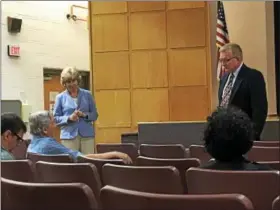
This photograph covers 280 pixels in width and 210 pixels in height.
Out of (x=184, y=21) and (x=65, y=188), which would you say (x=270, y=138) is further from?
(x=65, y=188)

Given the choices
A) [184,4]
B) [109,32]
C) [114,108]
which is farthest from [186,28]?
[114,108]

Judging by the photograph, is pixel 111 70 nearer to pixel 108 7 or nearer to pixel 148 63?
pixel 148 63

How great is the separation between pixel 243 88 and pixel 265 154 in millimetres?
1472

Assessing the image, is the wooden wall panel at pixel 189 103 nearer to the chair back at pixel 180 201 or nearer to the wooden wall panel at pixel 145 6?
the wooden wall panel at pixel 145 6

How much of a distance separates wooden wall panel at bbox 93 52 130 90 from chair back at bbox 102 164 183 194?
5.23 metres

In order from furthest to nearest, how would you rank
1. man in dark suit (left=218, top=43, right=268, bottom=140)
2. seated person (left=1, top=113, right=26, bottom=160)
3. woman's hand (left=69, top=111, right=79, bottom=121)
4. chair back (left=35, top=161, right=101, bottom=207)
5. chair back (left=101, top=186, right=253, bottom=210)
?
woman's hand (left=69, top=111, right=79, bottom=121)
man in dark suit (left=218, top=43, right=268, bottom=140)
seated person (left=1, top=113, right=26, bottom=160)
chair back (left=35, top=161, right=101, bottom=207)
chair back (left=101, top=186, right=253, bottom=210)

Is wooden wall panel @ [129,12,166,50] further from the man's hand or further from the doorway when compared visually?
the man's hand

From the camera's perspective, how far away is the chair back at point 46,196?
161cm

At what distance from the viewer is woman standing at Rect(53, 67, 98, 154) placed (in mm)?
5113

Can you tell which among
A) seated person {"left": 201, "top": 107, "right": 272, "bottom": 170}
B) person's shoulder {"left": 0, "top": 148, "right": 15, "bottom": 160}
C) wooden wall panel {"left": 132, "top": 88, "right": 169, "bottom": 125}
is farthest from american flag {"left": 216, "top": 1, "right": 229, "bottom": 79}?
seated person {"left": 201, "top": 107, "right": 272, "bottom": 170}

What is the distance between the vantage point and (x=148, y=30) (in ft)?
24.4

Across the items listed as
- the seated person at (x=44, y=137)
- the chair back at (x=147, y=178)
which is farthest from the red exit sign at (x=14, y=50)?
the chair back at (x=147, y=178)

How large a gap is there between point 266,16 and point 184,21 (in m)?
1.09

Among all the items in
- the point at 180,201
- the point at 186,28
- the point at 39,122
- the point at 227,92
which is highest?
the point at 186,28
